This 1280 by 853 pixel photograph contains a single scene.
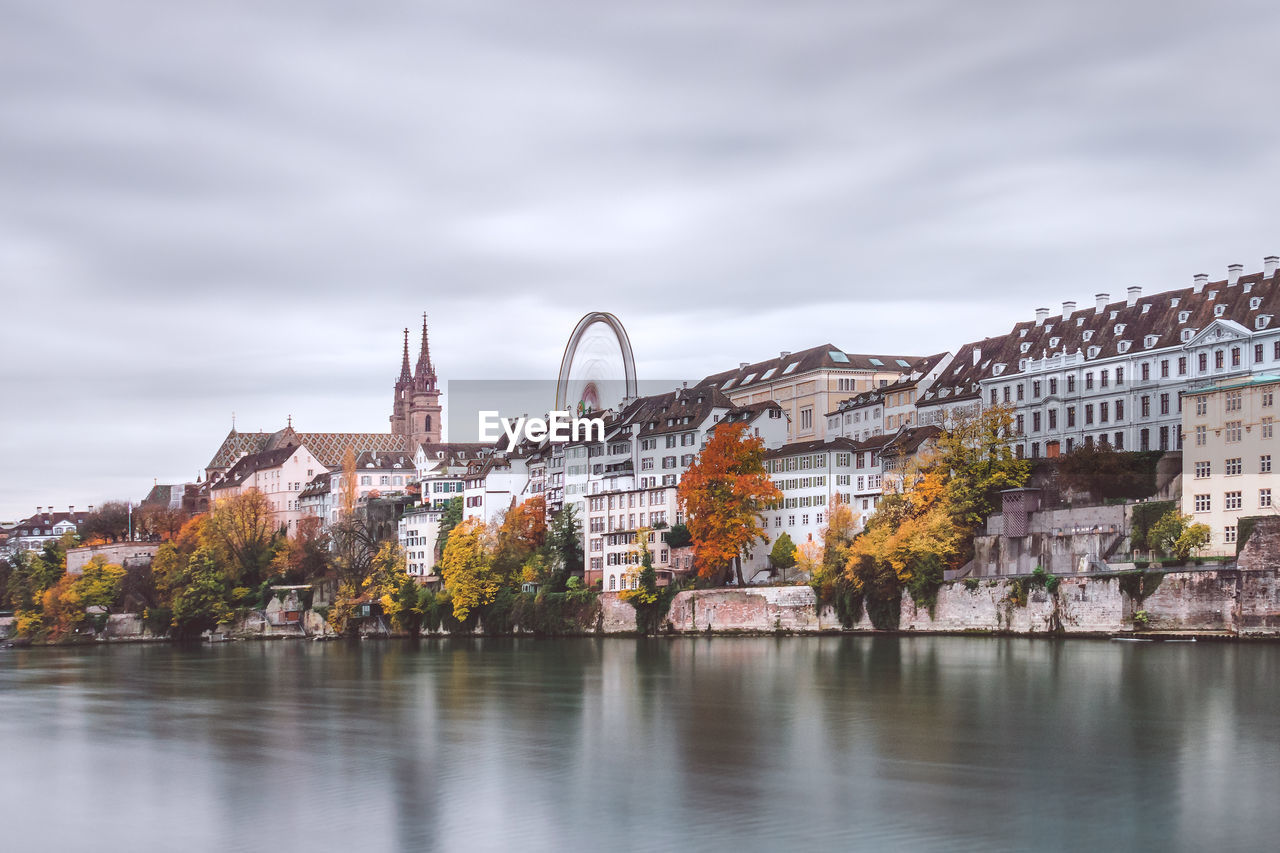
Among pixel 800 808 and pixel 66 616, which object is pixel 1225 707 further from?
pixel 66 616

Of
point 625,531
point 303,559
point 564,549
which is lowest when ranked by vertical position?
point 303,559

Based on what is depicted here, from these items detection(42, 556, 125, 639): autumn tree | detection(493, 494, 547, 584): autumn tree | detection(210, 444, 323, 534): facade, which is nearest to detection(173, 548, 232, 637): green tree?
detection(42, 556, 125, 639): autumn tree

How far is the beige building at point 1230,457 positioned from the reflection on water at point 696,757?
784 cm

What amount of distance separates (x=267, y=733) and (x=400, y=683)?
682 inches

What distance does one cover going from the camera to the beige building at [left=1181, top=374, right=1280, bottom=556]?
6462cm

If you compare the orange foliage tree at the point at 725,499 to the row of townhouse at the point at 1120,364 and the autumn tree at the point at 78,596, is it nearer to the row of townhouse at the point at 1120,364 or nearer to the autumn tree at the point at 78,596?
the row of townhouse at the point at 1120,364

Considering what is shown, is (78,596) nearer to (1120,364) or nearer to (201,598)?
(201,598)

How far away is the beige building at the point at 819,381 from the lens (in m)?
110

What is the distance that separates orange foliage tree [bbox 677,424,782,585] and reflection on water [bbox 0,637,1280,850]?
64.0 feet

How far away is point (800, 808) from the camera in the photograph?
32062 millimetres

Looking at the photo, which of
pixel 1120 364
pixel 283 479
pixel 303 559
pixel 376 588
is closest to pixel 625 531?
pixel 376 588

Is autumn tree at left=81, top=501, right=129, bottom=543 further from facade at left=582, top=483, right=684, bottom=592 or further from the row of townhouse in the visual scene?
the row of townhouse

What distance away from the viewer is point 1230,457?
218 ft

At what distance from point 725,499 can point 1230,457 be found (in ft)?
97.3
